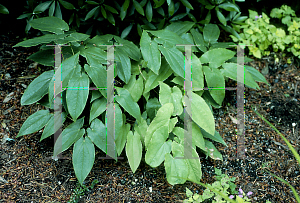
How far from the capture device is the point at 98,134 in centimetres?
172

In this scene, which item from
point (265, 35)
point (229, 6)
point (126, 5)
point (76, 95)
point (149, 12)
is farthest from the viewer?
point (265, 35)

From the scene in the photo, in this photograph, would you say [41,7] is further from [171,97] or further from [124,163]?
[124,163]

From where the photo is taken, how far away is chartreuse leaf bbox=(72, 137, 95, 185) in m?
1.60

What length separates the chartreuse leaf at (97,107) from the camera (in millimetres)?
1701

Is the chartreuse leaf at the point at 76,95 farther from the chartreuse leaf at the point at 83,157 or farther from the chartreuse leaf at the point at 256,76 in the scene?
the chartreuse leaf at the point at 256,76

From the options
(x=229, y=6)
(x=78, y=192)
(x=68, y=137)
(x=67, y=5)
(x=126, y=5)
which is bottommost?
(x=78, y=192)

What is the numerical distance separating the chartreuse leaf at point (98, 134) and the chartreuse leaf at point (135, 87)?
0.99ft

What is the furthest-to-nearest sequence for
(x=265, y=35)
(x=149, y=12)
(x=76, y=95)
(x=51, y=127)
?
(x=265, y=35) < (x=149, y=12) < (x=51, y=127) < (x=76, y=95)

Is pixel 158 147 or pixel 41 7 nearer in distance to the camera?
pixel 158 147

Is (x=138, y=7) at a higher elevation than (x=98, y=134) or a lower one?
higher

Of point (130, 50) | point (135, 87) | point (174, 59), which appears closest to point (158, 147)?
point (135, 87)

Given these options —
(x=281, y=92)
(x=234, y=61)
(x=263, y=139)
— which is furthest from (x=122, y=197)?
(x=281, y=92)

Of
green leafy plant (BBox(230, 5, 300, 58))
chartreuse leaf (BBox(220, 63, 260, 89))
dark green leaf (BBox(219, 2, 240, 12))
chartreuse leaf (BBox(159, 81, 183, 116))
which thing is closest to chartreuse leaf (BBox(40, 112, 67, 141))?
chartreuse leaf (BBox(159, 81, 183, 116))

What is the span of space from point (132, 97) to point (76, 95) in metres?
0.40
